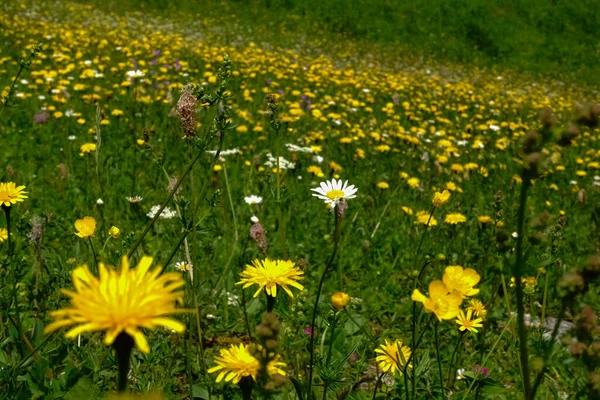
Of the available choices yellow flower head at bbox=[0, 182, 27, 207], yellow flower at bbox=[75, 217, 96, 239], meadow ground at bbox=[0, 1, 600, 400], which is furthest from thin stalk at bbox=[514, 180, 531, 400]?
yellow flower head at bbox=[0, 182, 27, 207]

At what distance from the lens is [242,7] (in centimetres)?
1571

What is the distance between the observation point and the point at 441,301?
115cm

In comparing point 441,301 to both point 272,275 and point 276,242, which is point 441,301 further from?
A: point 276,242

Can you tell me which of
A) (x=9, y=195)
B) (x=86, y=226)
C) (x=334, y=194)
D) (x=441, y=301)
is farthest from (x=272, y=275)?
(x=9, y=195)

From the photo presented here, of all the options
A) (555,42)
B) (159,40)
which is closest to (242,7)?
(159,40)

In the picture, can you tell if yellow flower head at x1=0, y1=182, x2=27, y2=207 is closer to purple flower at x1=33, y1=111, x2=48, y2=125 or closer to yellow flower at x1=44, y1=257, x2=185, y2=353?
yellow flower at x1=44, y1=257, x2=185, y2=353

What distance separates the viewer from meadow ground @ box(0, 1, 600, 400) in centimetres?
110

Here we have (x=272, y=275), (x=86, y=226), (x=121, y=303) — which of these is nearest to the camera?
(x=121, y=303)

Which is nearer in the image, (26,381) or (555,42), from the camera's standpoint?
(26,381)

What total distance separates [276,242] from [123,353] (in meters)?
2.66

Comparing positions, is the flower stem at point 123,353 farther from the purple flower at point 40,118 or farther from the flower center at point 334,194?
the purple flower at point 40,118

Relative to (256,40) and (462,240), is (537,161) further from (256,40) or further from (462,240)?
(256,40)

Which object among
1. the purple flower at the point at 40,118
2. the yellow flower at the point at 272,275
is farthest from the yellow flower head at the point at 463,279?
the purple flower at the point at 40,118

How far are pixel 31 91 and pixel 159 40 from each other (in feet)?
12.1
